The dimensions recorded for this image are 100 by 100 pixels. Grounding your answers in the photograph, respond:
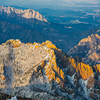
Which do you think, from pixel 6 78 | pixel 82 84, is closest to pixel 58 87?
pixel 82 84

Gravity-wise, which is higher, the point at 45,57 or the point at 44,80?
the point at 45,57

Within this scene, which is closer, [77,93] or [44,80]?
[44,80]

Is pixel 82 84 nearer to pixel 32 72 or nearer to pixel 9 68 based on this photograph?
pixel 32 72

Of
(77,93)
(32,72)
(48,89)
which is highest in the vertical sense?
(32,72)

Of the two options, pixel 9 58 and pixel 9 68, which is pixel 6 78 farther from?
pixel 9 58

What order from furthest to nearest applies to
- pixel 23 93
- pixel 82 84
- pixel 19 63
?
pixel 82 84 → pixel 19 63 → pixel 23 93

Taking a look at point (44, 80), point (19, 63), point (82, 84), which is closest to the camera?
point (44, 80)

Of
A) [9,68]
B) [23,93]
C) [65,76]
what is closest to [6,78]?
[9,68]
